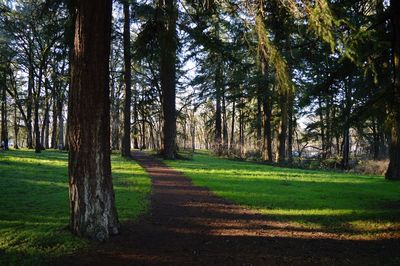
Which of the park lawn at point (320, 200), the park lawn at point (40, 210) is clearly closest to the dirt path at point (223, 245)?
the park lawn at point (40, 210)

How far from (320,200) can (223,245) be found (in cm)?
511

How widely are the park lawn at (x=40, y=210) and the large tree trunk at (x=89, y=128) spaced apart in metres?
0.44

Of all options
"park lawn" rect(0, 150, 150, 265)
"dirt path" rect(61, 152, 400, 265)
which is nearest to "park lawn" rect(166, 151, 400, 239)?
"dirt path" rect(61, 152, 400, 265)

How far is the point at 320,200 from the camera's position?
10398 mm

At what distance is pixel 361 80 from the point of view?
12.7 metres

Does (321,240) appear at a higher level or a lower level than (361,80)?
lower

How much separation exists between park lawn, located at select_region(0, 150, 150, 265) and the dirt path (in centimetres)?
48

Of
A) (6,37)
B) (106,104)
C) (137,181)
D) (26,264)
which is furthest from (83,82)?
(6,37)

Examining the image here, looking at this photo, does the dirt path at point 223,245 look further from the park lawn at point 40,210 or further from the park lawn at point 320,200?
the park lawn at point 320,200

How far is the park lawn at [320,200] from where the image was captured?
7.74 meters

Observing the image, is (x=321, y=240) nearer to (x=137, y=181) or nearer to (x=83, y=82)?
(x=83, y=82)

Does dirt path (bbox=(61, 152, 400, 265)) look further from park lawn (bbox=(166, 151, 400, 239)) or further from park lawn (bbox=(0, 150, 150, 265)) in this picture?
park lawn (bbox=(166, 151, 400, 239))

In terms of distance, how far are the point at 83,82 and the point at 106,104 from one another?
53 centimetres

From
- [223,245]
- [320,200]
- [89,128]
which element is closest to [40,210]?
[89,128]
